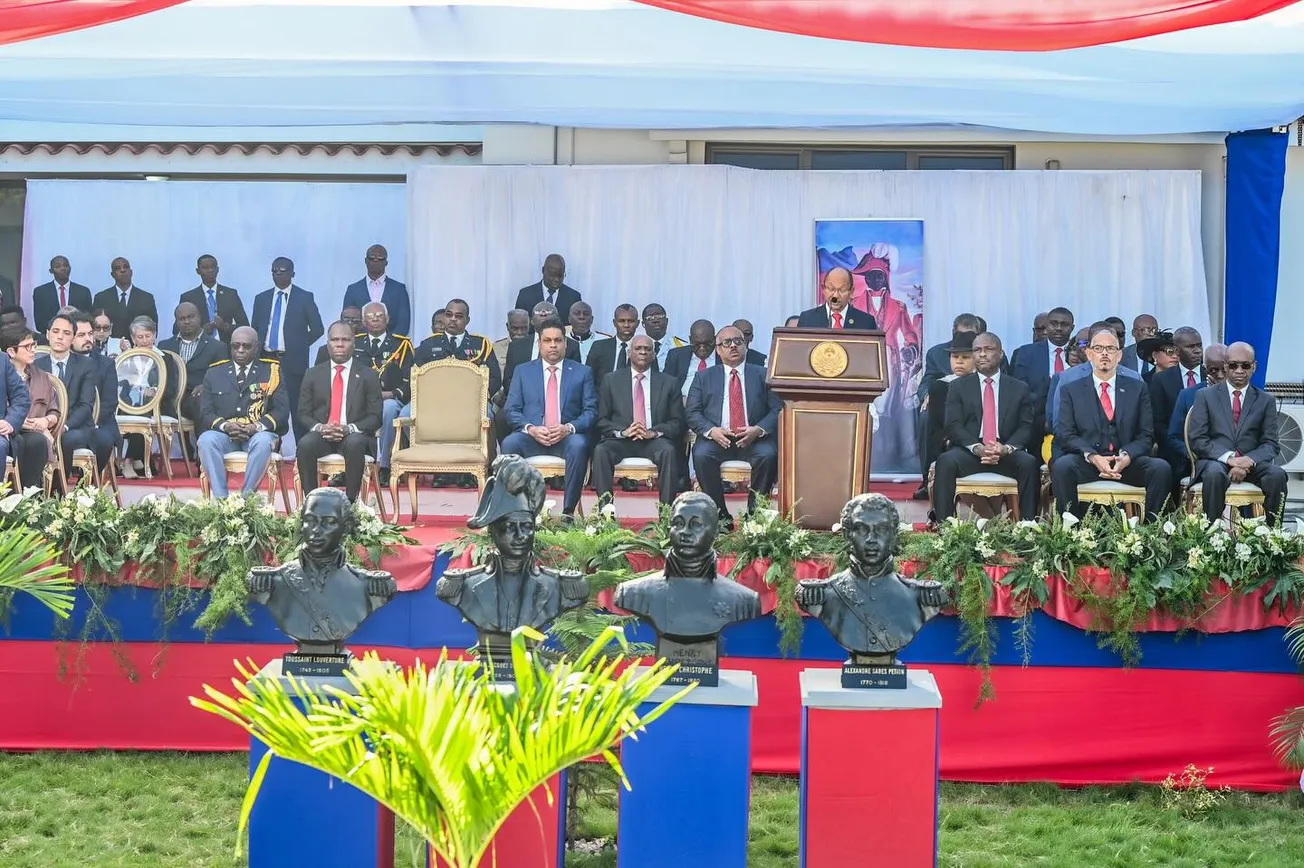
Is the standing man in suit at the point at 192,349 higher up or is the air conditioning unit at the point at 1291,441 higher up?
the standing man in suit at the point at 192,349

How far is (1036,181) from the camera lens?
1064cm

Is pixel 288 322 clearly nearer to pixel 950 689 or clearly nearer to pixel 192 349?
pixel 192 349

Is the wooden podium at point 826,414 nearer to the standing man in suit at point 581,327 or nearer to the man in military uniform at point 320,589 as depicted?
the man in military uniform at point 320,589

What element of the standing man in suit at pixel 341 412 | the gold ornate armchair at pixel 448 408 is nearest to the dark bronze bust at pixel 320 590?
the standing man in suit at pixel 341 412

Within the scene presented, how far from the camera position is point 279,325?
37.3 ft

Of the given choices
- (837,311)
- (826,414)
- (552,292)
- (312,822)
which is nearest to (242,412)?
(552,292)

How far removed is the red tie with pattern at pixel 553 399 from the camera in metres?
9.14


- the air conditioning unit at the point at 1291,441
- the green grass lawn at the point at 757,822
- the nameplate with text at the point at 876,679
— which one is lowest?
the green grass lawn at the point at 757,822

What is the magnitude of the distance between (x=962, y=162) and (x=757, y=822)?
21.5ft

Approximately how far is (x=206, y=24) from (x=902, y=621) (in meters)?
4.46

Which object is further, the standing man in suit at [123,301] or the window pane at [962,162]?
the standing man in suit at [123,301]

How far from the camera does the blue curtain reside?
9.93 metres

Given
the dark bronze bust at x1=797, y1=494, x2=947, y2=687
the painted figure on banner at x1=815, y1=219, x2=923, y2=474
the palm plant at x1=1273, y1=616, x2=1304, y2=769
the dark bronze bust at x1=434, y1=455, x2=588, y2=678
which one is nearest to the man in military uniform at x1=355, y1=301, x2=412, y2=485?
the painted figure on banner at x1=815, y1=219, x2=923, y2=474

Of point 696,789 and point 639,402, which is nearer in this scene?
point 696,789
